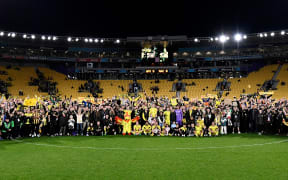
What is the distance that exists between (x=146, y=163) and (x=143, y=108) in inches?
352

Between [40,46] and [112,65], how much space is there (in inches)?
540

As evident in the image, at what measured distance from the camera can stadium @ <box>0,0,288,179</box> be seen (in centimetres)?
766

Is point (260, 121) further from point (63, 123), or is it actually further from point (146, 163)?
point (63, 123)

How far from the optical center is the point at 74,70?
4831 centimetres

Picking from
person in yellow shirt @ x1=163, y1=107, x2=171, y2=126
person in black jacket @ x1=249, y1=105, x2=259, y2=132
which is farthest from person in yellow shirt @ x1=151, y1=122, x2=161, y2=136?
person in black jacket @ x1=249, y1=105, x2=259, y2=132

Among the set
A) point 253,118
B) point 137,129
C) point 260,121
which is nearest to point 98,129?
point 137,129

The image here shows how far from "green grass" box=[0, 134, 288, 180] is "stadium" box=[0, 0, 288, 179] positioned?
0.03m

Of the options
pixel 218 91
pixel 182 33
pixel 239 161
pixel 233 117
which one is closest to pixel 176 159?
pixel 239 161

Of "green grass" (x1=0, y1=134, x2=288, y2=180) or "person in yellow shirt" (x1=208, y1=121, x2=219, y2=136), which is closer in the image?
"green grass" (x1=0, y1=134, x2=288, y2=180)

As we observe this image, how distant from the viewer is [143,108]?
656 inches

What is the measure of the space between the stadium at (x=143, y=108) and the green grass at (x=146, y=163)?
0.10ft

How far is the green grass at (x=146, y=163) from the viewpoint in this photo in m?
6.45

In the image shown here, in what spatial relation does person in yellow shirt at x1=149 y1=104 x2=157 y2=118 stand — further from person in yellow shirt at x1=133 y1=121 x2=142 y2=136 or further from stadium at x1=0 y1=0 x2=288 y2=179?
person in yellow shirt at x1=133 y1=121 x2=142 y2=136

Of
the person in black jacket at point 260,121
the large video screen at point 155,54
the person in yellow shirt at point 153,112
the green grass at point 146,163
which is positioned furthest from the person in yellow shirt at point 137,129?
the large video screen at point 155,54
